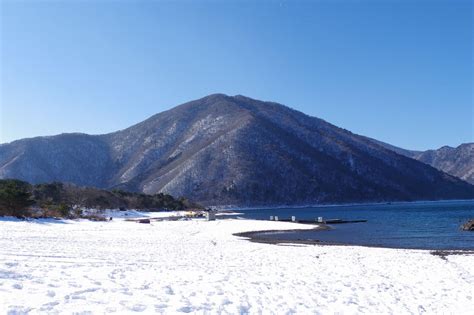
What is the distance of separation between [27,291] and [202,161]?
187 metres

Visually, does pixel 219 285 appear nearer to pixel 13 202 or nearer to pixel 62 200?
pixel 13 202

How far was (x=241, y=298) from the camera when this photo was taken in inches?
423

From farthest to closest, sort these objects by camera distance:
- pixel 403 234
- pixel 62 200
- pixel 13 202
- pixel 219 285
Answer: pixel 62 200 → pixel 13 202 → pixel 403 234 → pixel 219 285

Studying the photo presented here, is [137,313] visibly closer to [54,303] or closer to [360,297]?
[54,303]

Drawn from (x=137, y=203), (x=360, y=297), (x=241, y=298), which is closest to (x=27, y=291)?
(x=241, y=298)

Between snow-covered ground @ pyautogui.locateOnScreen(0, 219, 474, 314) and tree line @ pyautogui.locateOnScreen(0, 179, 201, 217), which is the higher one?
tree line @ pyautogui.locateOnScreen(0, 179, 201, 217)

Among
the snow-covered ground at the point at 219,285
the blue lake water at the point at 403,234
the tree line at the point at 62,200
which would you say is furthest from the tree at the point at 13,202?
the snow-covered ground at the point at 219,285

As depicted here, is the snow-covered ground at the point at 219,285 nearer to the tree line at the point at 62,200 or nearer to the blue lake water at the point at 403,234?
the blue lake water at the point at 403,234

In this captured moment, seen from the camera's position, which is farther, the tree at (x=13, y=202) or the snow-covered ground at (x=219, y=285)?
the tree at (x=13, y=202)

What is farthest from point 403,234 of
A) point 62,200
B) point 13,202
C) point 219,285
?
point 62,200

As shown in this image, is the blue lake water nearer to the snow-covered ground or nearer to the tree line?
the snow-covered ground

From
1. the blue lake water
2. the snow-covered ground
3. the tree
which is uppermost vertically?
the tree

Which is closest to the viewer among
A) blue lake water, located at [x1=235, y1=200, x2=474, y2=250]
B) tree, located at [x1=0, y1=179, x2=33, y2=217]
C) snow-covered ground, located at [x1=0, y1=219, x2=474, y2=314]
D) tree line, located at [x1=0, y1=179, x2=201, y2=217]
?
snow-covered ground, located at [x1=0, y1=219, x2=474, y2=314]

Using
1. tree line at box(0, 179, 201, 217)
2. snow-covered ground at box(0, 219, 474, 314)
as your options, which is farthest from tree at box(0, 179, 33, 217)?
snow-covered ground at box(0, 219, 474, 314)
